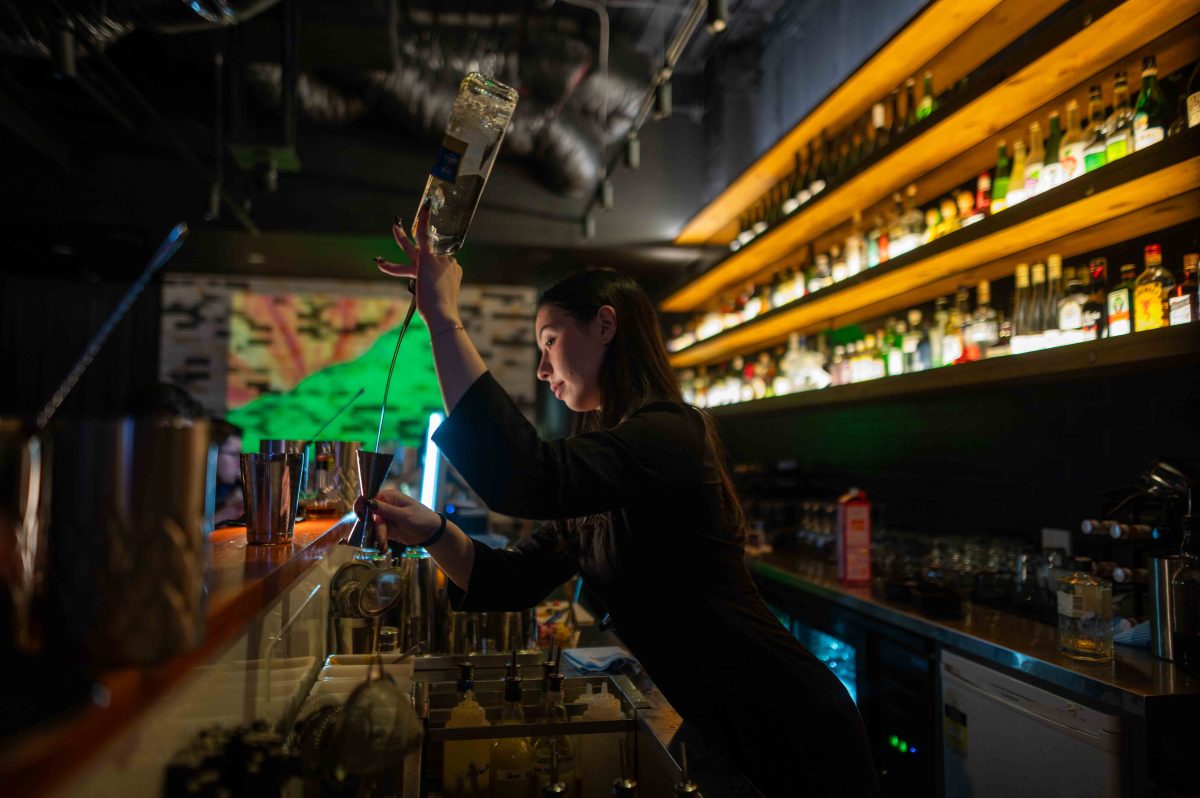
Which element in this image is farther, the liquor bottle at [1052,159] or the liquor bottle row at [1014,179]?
the liquor bottle at [1052,159]

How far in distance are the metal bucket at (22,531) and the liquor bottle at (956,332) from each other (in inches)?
111

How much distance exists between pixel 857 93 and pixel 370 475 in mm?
2952

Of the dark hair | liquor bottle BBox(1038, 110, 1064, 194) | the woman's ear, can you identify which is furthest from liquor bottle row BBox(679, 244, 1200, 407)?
the woman's ear

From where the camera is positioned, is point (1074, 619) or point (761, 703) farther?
point (1074, 619)

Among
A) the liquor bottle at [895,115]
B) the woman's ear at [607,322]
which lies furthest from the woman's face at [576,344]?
the liquor bottle at [895,115]

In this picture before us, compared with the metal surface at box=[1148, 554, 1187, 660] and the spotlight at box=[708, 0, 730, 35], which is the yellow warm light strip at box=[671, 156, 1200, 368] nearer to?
the metal surface at box=[1148, 554, 1187, 660]

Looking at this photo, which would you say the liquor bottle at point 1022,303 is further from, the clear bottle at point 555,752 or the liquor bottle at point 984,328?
the clear bottle at point 555,752

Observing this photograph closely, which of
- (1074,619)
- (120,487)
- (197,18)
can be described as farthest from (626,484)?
(197,18)

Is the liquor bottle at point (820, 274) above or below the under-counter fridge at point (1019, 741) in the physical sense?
above

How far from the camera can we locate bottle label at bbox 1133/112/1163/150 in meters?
2.04

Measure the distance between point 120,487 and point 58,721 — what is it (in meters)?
0.15

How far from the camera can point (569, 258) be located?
5.45m

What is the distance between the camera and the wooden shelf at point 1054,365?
1789 millimetres

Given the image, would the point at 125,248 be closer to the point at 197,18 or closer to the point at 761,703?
the point at 197,18
